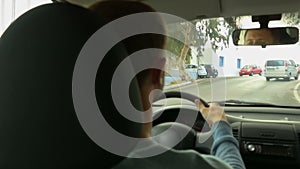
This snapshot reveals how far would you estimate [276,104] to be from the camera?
14.1 ft

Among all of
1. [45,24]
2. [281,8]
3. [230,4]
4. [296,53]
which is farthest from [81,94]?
[296,53]

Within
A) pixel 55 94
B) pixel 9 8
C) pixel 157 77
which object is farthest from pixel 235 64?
pixel 55 94

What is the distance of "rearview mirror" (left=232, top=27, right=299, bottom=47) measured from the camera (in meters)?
3.44

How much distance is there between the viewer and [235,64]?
4.38 m

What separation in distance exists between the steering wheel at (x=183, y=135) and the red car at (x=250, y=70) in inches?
59.7

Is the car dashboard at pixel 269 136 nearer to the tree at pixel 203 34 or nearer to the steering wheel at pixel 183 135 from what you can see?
the tree at pixel 203 34

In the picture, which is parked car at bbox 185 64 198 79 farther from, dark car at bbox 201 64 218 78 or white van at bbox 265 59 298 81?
white van at bbox 265 59 298 81

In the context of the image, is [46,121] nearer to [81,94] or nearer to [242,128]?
[81,94]

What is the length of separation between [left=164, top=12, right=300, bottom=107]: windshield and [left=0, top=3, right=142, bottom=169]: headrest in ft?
5.48

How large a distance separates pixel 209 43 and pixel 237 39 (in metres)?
0.27

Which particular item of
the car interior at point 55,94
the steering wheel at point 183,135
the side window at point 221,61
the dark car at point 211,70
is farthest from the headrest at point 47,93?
the side window at point 221,61

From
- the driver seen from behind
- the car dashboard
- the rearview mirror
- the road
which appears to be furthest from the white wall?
the car dashboard

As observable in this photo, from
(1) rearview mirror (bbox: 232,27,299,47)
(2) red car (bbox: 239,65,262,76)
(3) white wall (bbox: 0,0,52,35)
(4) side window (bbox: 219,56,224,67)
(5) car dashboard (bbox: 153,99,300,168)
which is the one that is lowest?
(5) car dashboard (bbox: 153,99,300,168)

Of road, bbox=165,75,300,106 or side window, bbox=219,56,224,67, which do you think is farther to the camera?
road, bbox=165,75,300,106
